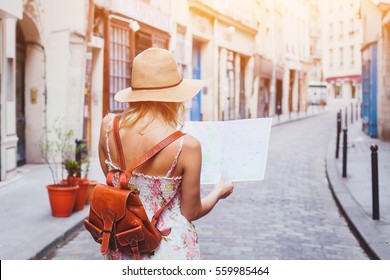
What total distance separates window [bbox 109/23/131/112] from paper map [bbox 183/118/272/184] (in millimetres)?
10527

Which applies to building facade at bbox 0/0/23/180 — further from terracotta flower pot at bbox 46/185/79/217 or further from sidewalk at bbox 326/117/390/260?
sidewalk at bbox 326/117/390/260

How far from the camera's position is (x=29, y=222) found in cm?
583

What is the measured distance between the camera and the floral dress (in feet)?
6.91

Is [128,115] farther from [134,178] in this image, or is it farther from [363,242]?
[363,242]

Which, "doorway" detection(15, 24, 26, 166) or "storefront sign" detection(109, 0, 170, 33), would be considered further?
"storefront sign" detection(109, 0, 170, 33)

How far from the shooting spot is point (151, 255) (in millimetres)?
2152

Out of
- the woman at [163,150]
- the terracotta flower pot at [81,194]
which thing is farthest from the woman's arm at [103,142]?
the terracotta flower pot at [81,194]

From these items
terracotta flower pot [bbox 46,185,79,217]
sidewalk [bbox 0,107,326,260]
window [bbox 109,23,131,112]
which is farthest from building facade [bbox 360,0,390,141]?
terracotta flower pot [bbox 46,185,79,217]

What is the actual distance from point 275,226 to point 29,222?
2.36 m

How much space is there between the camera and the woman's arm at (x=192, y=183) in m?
2.05

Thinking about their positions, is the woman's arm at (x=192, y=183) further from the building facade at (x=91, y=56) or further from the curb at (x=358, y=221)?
the building facade at (x=91, y=56)
